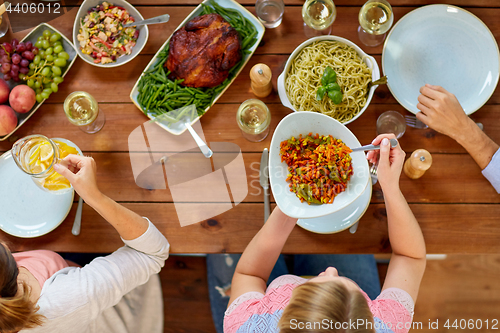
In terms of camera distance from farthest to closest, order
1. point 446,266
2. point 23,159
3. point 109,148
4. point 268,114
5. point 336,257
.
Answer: point 446,266, point 336,257, point 109,148, point 268,114, point 23,159

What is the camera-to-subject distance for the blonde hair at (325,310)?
3.04 feet

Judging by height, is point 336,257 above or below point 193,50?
below

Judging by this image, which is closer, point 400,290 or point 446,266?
point 400,290

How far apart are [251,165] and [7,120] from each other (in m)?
0.99

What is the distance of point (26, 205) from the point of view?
1374 millimetres

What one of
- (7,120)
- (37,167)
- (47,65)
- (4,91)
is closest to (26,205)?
(37,167)

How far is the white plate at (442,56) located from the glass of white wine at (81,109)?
1185 millimetres

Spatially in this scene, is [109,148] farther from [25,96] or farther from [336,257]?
[336,257]

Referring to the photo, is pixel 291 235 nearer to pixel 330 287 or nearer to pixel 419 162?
pixel 330 287

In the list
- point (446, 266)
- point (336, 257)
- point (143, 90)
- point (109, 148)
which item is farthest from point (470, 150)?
point (109, 148)

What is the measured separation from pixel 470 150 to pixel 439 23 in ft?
1.72

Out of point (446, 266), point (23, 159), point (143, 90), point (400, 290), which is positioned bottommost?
point (446, 266)

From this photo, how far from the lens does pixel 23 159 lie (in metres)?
1.24

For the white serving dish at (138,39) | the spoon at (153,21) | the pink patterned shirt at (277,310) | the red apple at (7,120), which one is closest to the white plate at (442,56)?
the pink patterned shirt at (277,310)
